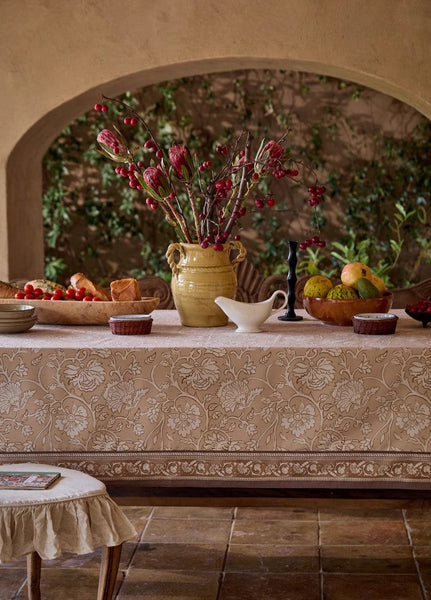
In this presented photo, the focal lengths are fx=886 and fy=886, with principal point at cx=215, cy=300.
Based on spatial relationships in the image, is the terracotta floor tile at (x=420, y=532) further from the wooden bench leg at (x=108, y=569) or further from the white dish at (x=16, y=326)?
the white dish at (x=16, y=326)

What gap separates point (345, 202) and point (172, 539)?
13.5 ft

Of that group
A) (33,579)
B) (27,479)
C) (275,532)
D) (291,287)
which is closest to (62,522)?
(27,479)

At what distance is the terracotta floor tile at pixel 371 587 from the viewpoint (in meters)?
2.92

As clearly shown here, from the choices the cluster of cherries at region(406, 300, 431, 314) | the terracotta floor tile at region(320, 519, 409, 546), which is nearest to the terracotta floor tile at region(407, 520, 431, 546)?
the terracotta floor tile at region(320, 519, 409, 546)

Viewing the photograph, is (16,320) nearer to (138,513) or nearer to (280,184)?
(138,513)

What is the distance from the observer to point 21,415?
2.55 metres

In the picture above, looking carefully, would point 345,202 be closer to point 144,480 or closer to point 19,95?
point 19,95

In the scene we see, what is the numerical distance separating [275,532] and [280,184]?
4.00m

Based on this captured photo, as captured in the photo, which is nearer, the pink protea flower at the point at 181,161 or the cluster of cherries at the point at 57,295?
the pink protea flower at the point at 181,161

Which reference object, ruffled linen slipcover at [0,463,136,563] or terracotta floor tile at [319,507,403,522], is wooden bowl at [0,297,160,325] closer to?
ruffled linen slipcover at [0,463,136,563]

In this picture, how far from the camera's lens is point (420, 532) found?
3.51 m

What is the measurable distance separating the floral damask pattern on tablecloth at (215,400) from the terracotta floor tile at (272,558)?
0.85 meters

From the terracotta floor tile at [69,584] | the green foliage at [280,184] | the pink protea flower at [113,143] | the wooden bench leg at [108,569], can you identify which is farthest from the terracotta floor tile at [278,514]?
the green foliage at [280,184]

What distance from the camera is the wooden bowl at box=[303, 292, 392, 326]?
9.79 feet
